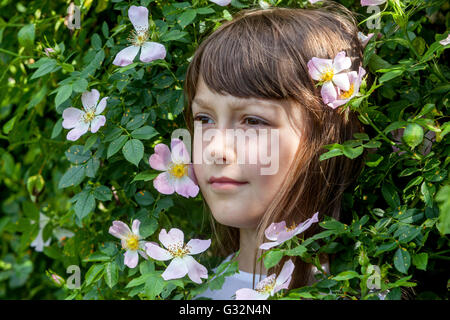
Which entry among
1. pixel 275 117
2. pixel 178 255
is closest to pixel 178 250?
pixel 178 255

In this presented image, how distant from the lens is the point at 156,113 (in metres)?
1.26

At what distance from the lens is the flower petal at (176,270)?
1.05m

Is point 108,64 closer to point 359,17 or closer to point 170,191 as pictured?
point 170,191

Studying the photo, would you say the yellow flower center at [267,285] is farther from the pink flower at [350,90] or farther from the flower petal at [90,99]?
the flower petal at [90,99]

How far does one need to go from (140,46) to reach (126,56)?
0.04 meters

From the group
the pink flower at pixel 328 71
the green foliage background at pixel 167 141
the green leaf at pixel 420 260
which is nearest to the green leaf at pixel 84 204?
the green foliage background at pixel 167 141

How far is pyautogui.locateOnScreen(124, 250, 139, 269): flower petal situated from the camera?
45.1 inches

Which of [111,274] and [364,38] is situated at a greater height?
[364,38]

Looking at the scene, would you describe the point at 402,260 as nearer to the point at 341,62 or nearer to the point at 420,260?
the point at 420,260

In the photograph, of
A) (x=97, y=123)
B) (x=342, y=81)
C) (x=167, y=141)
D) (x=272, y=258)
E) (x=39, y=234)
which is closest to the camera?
(x=272, y=258)

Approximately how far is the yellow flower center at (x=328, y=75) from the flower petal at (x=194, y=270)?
431mm

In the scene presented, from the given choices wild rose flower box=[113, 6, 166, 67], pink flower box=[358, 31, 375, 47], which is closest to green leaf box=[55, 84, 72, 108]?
wild rose flower box=[113, 6, 166, 67]

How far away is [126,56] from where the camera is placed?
3.84 ft
